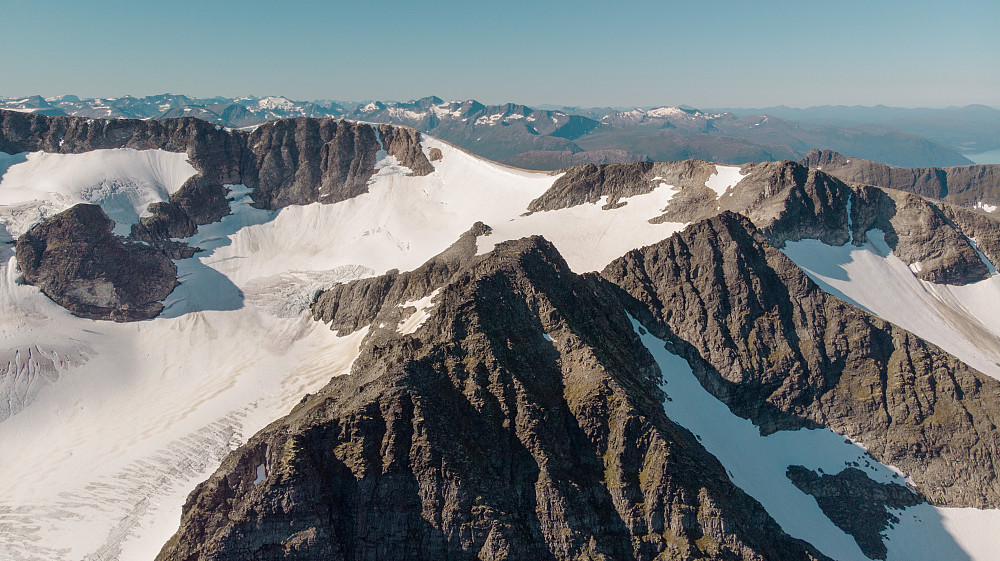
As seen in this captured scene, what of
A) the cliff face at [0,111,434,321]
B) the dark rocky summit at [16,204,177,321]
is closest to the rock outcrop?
the cliff face at [0,111,434,321]

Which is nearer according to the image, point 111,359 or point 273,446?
point 273,446

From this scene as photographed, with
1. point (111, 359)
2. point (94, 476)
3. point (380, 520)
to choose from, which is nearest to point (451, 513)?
point (380, 520)

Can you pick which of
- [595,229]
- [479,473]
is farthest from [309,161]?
[479,473]

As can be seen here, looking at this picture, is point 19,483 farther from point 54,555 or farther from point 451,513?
point 451,513

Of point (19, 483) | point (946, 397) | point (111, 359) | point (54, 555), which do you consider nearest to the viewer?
point (54, 555)

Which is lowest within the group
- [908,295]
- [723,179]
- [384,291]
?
[908,295]

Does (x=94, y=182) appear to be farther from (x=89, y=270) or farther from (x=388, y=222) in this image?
(x=388, y=222)

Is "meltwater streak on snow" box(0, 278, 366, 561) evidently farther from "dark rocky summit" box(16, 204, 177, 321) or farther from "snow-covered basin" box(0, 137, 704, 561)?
"dark rocky summit" box(16, 204, 177, 321)
